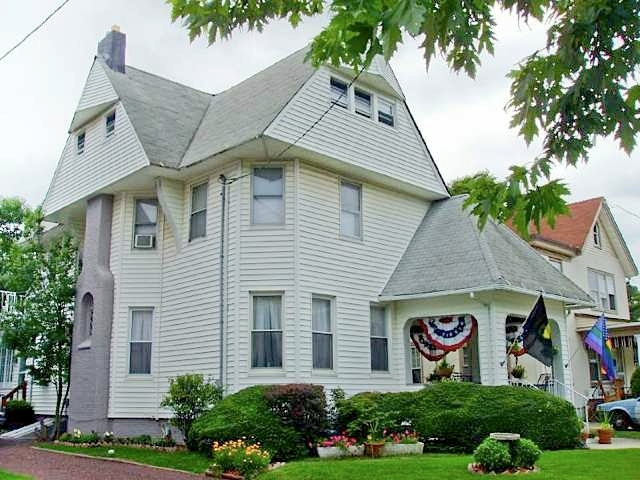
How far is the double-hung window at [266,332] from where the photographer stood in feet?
50.0

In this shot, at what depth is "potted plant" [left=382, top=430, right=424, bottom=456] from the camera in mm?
13383

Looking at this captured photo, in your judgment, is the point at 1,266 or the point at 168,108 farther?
the point at 1,266

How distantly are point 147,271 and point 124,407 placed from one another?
11.3 feet

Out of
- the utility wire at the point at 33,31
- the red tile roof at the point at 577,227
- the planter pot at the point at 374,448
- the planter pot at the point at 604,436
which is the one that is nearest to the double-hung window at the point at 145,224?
the utility wire at the point at 33,31

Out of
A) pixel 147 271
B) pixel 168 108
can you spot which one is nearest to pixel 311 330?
pixel 147 271

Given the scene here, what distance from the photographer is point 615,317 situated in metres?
29.1

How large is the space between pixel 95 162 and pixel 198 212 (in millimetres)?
3929

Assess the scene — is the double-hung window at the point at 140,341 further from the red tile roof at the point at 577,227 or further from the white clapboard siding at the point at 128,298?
the red tile roof at the point at 577,227

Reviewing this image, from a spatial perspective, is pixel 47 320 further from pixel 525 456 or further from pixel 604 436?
pixel 604 436

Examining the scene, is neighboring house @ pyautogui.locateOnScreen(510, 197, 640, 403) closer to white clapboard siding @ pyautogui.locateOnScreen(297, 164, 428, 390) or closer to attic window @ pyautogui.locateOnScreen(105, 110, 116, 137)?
white clapboard siding @ pyautogui.locateOnScreen(297, 164, 428, 390)

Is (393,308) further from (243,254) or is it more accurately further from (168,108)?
(168,108)

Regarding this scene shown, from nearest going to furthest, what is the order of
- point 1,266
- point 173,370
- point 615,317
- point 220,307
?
point 220,307, point 173,370, point 1,266, point 615,317

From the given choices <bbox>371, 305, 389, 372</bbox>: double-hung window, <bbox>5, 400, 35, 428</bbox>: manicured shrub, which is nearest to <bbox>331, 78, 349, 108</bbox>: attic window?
<bbox>371, 305, 389, 372</bbox>: double-hung window

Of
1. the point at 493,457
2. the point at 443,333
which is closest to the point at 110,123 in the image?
the point at 443,333
